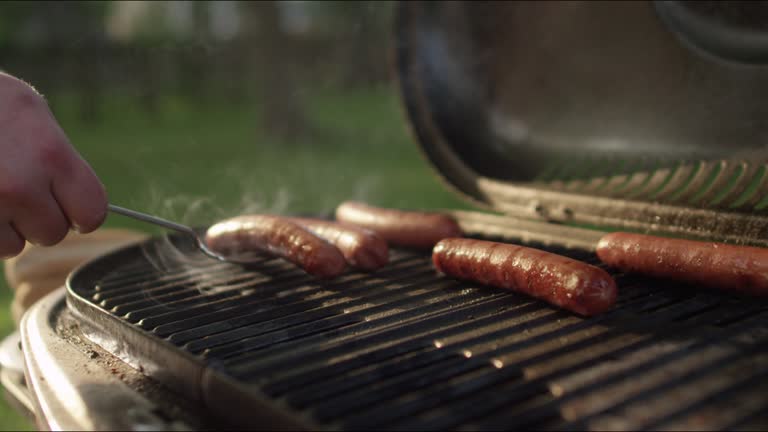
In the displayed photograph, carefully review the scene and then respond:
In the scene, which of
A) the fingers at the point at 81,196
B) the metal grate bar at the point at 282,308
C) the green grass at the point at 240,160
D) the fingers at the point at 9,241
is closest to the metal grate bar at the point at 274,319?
the metal grate bar at the point at 282,308

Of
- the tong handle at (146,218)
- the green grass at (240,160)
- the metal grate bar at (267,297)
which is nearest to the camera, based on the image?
the metal grate bar at (267,297)

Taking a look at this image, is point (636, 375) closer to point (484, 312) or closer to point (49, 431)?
point (484, 312)

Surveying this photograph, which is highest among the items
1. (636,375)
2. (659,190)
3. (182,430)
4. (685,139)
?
(685,139)

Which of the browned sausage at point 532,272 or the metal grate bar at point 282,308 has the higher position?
the browned sausage at point 532,272

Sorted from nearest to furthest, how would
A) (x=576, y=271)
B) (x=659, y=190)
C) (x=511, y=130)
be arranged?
(x=576, y=271) < (x=659, y=190) < (x=511, y=130)

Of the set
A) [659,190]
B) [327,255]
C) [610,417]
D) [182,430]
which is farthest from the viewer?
[659,190]

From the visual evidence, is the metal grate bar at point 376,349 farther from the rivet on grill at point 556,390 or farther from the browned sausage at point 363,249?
the browned sausage at point 363,249

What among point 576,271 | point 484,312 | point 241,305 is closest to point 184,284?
point 241,305
